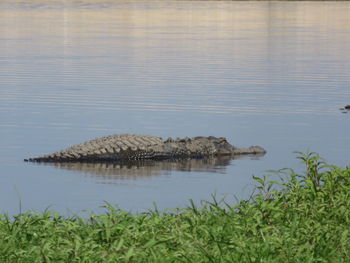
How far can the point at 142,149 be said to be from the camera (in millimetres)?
14219

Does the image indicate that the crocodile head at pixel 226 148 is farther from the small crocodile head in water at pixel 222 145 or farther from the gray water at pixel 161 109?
the gray water at pixel 161 109

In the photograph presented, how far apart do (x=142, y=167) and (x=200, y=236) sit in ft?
16.5

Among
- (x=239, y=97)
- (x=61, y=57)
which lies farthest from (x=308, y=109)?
(x=61, y=57)

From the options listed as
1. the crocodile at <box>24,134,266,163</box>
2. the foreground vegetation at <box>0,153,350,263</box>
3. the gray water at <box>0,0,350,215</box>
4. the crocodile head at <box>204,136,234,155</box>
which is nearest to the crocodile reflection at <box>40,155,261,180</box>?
the gray water at <box>0,0,350,215</box>

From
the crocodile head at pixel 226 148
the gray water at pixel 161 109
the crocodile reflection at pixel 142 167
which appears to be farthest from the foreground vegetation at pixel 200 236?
the crocodile head at pixel 226 148

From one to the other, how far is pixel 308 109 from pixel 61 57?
14.0m

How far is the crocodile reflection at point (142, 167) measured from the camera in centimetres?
1311

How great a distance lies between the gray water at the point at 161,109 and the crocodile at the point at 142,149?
366 millimetres

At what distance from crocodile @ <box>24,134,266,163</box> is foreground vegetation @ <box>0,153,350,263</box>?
4.35 metres

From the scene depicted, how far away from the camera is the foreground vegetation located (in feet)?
26.1

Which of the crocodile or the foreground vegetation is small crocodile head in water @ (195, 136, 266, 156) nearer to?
the crocodile

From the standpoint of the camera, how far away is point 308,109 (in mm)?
18641

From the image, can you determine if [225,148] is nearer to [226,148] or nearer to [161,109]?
[226,148]

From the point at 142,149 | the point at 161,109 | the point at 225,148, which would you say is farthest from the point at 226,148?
the point at 161,109
